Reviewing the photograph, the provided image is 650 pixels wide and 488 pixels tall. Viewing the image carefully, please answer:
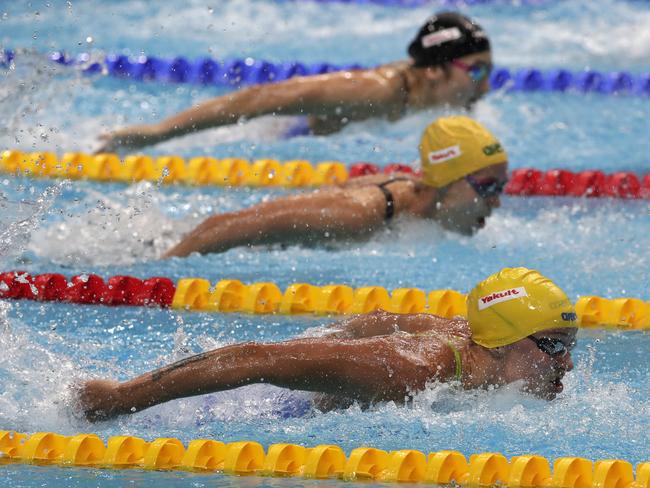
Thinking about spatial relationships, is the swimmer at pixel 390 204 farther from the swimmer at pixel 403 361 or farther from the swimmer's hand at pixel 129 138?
the swimmer at pixel 403 361

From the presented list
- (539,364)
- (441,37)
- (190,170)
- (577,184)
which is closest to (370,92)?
(441,37)

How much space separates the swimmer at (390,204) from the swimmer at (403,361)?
1.50 meters

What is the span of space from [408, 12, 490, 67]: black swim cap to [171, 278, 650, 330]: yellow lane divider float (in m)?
1.99

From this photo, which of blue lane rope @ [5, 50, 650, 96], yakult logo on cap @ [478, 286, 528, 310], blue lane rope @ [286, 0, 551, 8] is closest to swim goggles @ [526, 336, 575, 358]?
yakult logo on cap @ [478, 286, 528, 310]

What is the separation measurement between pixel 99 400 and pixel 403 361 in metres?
0.82

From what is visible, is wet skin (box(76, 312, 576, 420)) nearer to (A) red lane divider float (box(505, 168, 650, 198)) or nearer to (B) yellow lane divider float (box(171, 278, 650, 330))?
(B) yellow lane divider float (box(171, 278, 650, 330))

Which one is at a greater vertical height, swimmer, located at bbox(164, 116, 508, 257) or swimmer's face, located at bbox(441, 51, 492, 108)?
swimmer's face, located at bbox(441, 51, 492, 108)

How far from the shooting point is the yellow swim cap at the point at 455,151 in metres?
5.00

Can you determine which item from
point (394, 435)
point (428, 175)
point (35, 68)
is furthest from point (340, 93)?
point (394, 435)

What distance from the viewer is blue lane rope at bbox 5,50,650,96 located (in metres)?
7.95

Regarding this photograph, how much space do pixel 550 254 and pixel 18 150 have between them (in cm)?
299

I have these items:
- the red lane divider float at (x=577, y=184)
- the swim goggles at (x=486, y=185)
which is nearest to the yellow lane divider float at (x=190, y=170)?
the red lane divider float at (x=577, y=184)

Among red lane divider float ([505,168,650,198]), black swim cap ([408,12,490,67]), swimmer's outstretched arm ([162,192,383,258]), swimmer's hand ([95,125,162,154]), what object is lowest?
red lane divider float ([505,168,650,198])

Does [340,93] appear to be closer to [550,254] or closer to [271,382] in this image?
[550,254]
